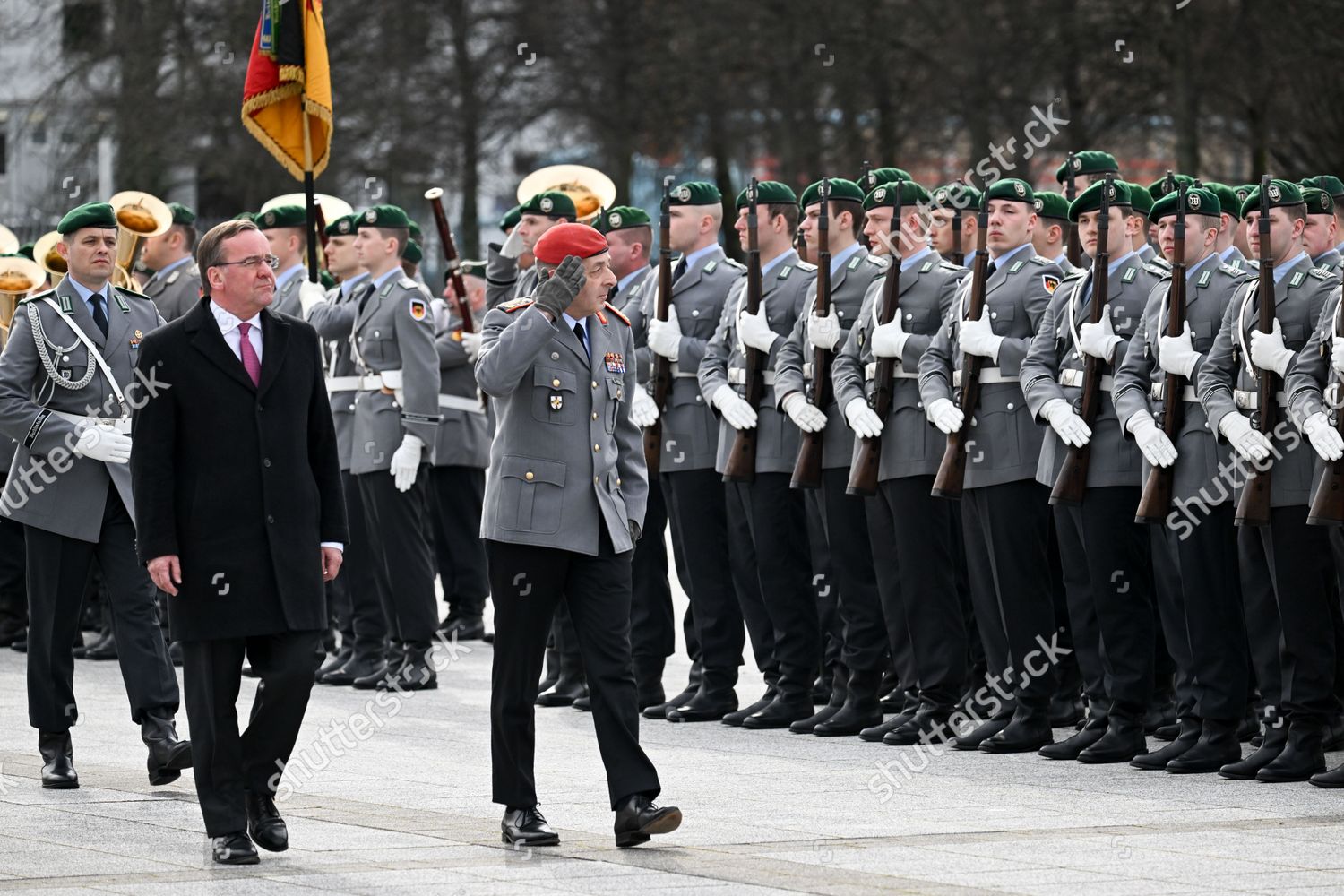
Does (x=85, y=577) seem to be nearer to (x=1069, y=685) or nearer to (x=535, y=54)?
(x=1069, y=685)

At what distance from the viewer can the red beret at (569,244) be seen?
763cm

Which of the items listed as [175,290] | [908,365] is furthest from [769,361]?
[175,290]

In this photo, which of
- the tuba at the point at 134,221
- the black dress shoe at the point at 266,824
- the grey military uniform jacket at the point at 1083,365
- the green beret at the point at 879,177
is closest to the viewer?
the black dress shoe at the point at 266,824

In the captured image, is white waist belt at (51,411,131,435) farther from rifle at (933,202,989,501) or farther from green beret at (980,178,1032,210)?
green beret at (980,178,1032,210)

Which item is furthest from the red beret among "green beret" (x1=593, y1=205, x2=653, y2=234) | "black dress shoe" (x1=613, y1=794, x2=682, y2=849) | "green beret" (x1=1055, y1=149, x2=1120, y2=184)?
"green beret" (x1=593, y1=205, x2=653, y2=234)

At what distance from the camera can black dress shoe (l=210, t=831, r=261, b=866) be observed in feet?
23.2

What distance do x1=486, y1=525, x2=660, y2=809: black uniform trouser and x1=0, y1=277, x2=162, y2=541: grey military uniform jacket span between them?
1822 mm

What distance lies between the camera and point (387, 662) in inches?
478

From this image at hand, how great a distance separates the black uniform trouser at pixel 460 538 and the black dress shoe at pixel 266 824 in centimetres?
702

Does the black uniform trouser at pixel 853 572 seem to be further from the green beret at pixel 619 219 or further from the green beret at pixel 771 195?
the green beret at pixel 619 219

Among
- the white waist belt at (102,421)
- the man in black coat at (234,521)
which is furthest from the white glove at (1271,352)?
the white waist belt at (102,421)

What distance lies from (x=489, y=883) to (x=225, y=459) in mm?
1586

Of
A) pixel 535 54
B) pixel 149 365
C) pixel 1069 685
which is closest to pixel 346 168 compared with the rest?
pixel 535 54

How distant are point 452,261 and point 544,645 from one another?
5.78m
